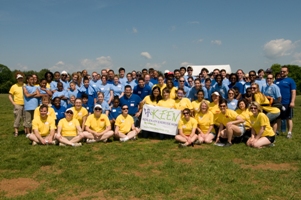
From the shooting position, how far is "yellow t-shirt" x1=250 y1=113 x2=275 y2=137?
312 inches

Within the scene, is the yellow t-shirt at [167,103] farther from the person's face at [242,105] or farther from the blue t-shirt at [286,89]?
the blue t-shirt at [286,89]

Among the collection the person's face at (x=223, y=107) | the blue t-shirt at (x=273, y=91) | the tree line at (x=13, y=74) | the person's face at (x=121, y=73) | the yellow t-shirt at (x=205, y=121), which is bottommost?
the yellow t-shirt at (x=205, y=121)

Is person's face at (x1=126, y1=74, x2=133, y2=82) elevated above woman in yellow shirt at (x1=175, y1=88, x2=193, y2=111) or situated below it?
above

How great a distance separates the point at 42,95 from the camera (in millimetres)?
9875

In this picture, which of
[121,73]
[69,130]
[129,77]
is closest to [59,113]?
[69,130]

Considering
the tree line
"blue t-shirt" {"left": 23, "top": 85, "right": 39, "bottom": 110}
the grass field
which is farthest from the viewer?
the tree line

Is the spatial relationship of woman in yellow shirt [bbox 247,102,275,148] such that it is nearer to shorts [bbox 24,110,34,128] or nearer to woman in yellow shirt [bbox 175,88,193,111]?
woman in yellow shirt [bbox 175,88,193,111]

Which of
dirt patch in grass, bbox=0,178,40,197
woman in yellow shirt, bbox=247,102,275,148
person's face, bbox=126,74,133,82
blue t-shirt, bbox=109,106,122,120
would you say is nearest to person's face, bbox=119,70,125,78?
person's face, bbox=126,74,133,82

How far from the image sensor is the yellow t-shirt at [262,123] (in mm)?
7934

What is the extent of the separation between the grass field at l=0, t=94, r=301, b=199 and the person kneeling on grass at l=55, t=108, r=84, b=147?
37 cm

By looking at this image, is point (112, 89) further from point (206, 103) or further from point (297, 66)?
point (297, 66)

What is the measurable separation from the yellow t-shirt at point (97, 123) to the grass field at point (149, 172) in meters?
0.66

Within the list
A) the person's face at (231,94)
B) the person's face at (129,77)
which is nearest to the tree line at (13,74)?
the person's face at (129,77)

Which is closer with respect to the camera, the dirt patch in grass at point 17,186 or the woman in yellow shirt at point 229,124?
the dirt patch in grass at point 17,186
